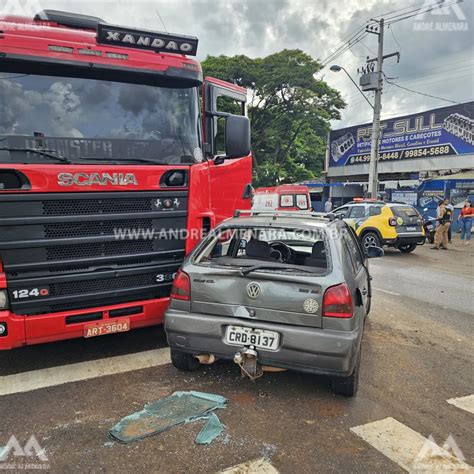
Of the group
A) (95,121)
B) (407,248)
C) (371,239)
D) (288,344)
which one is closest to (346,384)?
(288,344)

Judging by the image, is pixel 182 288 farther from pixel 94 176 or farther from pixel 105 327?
pixel 94 176

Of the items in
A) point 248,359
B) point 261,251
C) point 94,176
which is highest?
point 94,176

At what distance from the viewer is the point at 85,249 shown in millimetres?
3742

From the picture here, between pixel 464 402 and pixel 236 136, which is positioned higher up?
pixel 236 136

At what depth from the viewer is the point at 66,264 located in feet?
12.0

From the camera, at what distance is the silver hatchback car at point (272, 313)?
3.12 m

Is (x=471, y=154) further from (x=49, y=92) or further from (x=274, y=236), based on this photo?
(x=49, y=92)

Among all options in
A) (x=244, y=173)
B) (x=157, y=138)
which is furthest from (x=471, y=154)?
(x=157, y=138)

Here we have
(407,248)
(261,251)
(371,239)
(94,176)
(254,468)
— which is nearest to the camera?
(254,468)

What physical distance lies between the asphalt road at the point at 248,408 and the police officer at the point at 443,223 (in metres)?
9.81

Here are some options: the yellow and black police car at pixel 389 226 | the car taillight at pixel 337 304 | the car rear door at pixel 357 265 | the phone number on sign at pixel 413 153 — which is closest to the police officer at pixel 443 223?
the yellow and black police car at pixel 389 226

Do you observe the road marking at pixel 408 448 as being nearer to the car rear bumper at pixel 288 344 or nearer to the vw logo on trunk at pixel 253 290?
the car rear bumper at pixel 288 344

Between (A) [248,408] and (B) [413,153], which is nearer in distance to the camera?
Answer: (A) [248,408]

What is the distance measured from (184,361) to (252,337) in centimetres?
87
